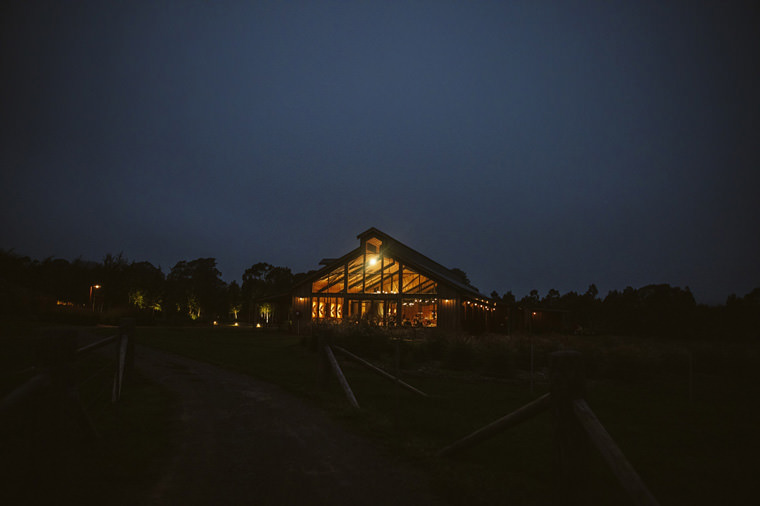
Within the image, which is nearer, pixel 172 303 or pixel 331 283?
pixel 331 283

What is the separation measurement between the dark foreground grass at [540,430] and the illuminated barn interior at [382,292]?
1479 cm

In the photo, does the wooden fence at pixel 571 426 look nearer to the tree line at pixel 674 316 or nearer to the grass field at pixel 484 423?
the grass field at pixel 484 423

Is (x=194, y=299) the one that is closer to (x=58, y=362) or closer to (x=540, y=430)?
(x=58, y=362)

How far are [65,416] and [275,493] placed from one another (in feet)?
8.44

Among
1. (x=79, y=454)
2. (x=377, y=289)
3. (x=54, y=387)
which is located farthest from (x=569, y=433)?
(x=377, y=289)

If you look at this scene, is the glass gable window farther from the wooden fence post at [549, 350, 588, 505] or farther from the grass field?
the wooden fence post at [549, 350, 588, 505]

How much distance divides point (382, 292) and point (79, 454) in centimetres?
2396

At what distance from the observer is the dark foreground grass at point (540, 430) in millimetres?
3697

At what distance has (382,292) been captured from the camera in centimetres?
2772

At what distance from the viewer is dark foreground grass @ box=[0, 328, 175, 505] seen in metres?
2.95

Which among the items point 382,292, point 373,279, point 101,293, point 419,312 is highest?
point 373,279

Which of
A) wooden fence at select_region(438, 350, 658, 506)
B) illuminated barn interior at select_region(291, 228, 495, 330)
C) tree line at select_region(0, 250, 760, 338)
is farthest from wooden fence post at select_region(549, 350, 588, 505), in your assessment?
tree line at select_region(0, 250, 760, 338)

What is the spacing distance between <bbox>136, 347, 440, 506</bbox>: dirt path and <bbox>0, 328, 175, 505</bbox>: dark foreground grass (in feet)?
0.83

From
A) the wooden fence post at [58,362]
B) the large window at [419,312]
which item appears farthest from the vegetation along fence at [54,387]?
the large window at [419,312]
